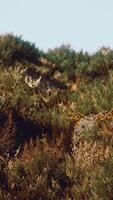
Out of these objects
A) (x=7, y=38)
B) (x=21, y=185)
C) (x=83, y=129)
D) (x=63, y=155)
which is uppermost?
(x=7, y=38)

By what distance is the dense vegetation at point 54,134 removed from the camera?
773cm

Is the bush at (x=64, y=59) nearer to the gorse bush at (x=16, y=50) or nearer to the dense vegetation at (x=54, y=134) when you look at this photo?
the dense vegetation at (x=54, y=134)

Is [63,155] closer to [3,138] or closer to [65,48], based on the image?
[3,138]

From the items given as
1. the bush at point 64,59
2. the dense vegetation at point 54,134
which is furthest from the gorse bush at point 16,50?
the bush at point 64,59

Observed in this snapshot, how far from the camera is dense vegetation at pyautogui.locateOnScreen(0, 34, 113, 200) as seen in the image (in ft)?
25.3

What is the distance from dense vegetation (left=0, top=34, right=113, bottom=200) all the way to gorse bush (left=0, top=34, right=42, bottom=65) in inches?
1.6

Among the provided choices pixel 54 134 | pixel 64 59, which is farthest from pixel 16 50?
pixel 54 134

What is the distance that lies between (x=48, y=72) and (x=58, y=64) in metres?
1.44

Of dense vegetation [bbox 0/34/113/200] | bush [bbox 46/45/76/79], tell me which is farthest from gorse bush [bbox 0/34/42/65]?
bush [bbox 46/45/76/79]

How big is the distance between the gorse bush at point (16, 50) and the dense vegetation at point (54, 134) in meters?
0.04

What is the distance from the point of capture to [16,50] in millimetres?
16375

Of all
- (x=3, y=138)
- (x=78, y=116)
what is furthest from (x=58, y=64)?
(x=3, y=138)

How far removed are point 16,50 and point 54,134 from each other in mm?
6905

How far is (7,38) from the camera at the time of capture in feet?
Answer: 56.2
